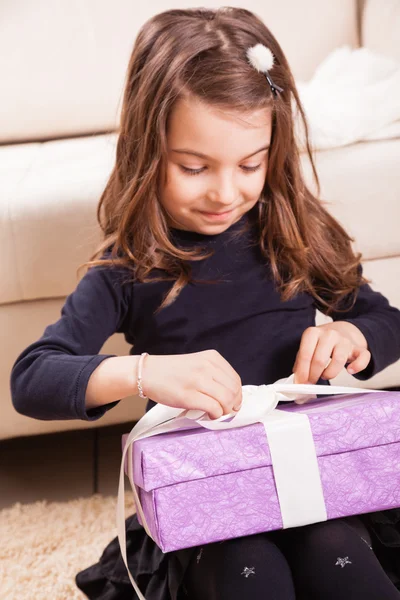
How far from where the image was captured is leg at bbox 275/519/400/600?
25.2 inches

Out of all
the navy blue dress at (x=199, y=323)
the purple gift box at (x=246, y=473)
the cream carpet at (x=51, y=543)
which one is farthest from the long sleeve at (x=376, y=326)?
the cream carpet at (x=51, y=543)

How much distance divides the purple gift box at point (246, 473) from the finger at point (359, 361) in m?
0.12

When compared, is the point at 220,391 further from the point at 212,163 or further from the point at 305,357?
the point at 212,163

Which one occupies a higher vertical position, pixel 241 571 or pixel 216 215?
pixel 216 215

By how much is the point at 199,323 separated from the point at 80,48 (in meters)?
0.97

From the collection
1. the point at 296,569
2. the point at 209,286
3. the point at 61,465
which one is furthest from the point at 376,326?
the point at 61,465

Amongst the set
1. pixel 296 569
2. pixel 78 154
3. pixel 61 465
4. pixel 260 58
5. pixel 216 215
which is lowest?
pixel 61 465

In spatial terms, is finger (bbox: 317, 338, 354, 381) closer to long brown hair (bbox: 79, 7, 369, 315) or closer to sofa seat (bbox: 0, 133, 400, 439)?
long brown hair (bbox: 79, 7, 369, 315)

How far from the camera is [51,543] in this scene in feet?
3.28

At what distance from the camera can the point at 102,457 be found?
1.26 meters

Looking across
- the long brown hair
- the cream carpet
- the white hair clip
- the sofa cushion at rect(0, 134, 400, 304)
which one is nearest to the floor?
the cream carpet

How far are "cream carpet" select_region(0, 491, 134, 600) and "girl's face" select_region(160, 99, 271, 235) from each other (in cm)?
44

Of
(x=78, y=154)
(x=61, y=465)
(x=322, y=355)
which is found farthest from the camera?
(x=78, y=154)

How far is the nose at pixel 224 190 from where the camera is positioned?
0.79 metres
